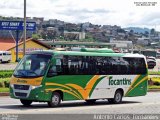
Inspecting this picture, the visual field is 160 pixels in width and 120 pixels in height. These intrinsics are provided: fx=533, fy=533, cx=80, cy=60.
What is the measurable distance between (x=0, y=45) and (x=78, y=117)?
72.1 metres

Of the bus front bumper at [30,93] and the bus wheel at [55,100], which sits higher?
the bus front bumper at [30,93]

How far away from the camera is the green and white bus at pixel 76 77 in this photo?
22034 mm

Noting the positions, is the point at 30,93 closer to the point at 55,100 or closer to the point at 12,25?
the point at 55,100

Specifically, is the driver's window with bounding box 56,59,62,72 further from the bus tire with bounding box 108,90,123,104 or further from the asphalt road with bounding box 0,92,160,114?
the bus tire with bounding box 108,90,123,104

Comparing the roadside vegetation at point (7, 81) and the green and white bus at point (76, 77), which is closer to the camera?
the green and white bus at point (76, 77)

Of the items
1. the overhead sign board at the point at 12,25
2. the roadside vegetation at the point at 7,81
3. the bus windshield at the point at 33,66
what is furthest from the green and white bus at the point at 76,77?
the overhead sign board at the point at 12,25

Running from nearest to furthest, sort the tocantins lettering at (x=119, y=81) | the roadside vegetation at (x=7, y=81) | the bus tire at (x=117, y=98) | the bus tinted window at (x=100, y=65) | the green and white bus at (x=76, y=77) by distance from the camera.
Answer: the green and white bus at (x=76, y=77), the bus tinted window at (x=100, y=65), the tocantins lettering at (x=119, y=81), the bus tire at (x=117, y=98), the roadside vegetation at (x=7, y=81)

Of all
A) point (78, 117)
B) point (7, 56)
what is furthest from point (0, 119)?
point (7, 56)

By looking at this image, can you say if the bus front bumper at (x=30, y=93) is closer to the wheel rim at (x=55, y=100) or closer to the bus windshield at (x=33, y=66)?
the wheel rim at (x=55, y=100)

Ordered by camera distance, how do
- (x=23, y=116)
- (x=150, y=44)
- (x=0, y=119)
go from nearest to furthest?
(x=0, y=119), (x=23, y=116), (x=150, y=44)

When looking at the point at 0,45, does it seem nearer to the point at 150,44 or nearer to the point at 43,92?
the point at 43,92

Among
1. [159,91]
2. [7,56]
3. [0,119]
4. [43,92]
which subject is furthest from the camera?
[7,56]

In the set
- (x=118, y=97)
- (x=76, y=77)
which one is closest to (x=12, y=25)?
(x=118, y=97)

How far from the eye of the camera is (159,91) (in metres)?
40.8
